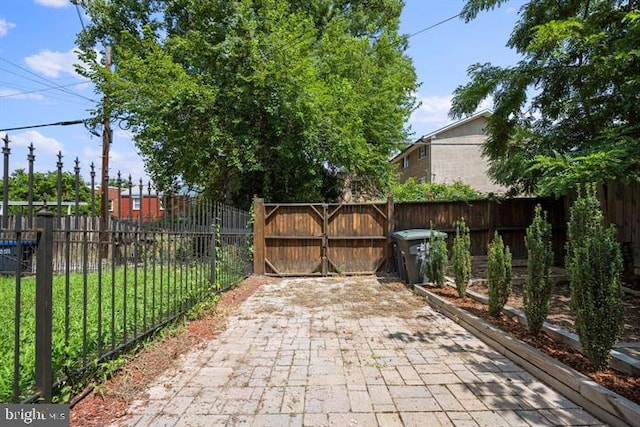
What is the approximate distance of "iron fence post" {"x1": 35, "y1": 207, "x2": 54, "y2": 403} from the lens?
246cm

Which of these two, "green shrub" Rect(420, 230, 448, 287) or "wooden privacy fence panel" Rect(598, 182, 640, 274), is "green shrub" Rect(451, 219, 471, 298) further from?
"wooden privacy fence panel" Rect(598, 182, 640, 274)

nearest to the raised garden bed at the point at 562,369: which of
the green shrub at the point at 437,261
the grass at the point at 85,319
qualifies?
the green shrub at the point at 437,261

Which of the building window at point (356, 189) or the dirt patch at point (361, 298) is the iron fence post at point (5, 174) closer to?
the dirt patch at point (361, 298)

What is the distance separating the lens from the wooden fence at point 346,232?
384 inches

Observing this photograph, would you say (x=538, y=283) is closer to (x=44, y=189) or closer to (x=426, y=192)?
(x=44, y=189)

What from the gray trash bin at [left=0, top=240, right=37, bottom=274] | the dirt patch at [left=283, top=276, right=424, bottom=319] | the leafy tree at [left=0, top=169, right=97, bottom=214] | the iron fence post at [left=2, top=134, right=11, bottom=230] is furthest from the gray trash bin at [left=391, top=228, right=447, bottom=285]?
the iron fence post at [left=2, top=134, right=11, bottom=230]

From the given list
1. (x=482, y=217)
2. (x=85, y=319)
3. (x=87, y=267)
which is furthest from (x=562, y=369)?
(x=482, y=217)

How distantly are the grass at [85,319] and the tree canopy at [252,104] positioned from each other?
18.2 feet

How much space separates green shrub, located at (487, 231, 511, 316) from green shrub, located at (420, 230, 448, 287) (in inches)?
90.2

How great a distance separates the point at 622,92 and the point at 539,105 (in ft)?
5.90

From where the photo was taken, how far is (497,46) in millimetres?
9484

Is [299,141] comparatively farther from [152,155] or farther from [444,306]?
[444,306]

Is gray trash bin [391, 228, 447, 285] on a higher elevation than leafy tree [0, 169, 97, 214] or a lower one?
lower

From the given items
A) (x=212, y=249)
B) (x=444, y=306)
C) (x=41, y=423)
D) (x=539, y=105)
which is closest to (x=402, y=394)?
(x=41, y=423)
